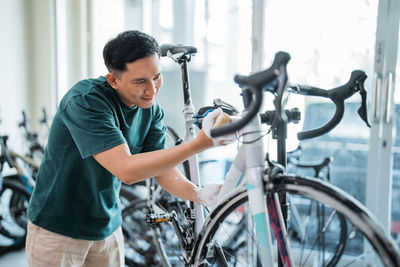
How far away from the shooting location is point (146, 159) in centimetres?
95

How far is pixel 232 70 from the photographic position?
253 cm

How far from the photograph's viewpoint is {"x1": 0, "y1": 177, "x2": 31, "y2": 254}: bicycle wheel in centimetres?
239

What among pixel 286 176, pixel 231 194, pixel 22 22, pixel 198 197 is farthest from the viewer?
pixel 22 22

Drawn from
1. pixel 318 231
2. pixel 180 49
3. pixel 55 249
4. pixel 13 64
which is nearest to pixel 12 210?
pixel 13 64

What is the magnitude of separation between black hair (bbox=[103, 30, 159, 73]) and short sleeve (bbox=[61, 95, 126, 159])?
0.12 m

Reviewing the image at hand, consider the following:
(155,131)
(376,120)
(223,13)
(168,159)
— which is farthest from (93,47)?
(168,159)

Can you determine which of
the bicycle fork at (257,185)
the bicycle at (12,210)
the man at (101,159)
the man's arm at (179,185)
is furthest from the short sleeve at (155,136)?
the bicycle at (12,210)

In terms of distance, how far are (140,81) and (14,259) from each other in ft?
6.48

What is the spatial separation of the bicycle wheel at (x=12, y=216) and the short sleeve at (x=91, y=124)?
5.25 feet

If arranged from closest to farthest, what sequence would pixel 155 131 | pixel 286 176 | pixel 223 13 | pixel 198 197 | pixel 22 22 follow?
pixel 286 176 → pixel 198 197 → pixel 155 131 → pixel 223 13 → pixel 22 22

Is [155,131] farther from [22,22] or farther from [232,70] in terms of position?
[22,22]

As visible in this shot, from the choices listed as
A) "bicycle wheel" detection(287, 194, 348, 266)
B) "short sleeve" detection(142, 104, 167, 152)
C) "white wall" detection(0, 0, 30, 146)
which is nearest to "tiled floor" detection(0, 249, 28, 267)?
"white wall" detection(0, 0, 30, 146)

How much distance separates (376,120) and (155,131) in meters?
1.33

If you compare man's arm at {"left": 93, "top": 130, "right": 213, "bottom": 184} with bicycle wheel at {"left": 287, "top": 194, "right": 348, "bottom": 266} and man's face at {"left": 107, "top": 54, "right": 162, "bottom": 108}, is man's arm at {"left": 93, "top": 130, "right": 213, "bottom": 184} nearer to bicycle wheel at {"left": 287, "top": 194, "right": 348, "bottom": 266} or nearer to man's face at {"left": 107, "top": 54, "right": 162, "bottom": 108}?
man's face at {"left": 107, "top": 54, "right": 162, "bottom": 108}
